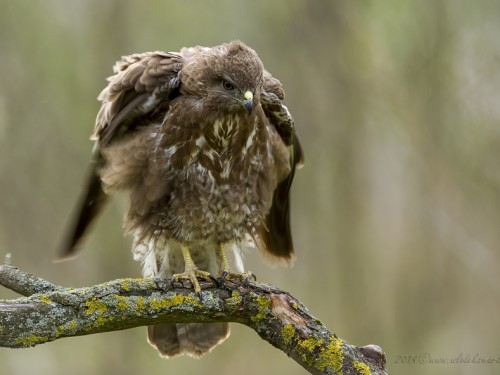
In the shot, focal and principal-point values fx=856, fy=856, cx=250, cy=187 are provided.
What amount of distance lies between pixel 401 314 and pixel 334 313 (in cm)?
74

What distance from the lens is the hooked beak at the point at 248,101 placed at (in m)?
5.24

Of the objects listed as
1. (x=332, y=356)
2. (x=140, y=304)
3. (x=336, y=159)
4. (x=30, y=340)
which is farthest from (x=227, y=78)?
(x=336, y=159)

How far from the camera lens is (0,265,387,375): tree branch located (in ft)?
12.7

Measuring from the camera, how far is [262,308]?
449cm

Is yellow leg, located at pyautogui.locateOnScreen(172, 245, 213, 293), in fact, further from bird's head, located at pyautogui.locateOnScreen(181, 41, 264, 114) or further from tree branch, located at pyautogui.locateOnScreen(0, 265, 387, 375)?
bird's head, located at pyautogui.locateOnScreen(181, 41, 264, 114)

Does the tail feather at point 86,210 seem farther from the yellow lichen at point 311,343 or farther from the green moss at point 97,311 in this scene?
the yellow lichen at point 311,343

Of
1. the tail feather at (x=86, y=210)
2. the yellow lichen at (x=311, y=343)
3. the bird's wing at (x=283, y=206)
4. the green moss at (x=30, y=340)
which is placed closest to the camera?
the green moss at (x=30, y=340)

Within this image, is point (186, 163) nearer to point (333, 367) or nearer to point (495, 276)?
point (333, 367)

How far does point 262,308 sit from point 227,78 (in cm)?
158

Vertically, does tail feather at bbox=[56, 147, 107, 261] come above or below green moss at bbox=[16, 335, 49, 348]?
above

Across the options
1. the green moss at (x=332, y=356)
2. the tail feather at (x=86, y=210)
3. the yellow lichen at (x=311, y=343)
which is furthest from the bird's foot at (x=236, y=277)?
the tail feather at (x=86, y=210)

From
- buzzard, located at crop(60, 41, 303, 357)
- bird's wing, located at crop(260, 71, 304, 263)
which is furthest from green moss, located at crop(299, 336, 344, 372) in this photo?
bird's wing, located at crop(260, 71, 304, 263)

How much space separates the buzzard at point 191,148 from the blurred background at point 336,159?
10.7 ft

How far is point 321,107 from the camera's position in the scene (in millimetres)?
9617
